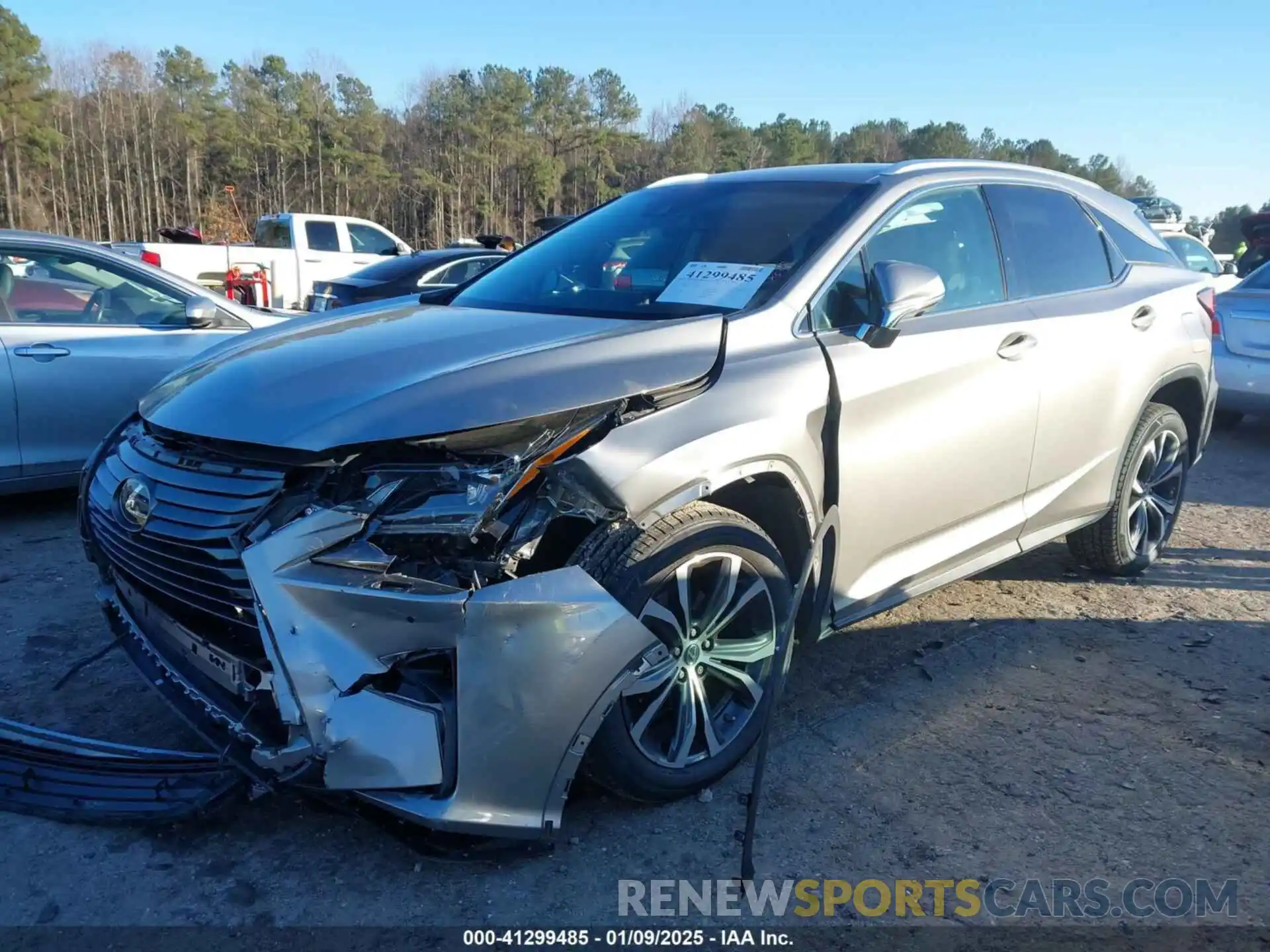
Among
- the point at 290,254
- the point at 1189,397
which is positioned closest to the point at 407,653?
the point at 1189,397

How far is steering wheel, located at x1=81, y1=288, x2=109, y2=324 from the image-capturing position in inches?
218

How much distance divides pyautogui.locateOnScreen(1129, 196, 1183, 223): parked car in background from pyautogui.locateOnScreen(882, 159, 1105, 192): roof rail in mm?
27222

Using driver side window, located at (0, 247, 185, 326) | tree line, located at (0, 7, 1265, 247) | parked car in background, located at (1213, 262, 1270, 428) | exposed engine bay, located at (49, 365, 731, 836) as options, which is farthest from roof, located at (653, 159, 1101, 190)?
tree line, located at (0, 7, 1265, 247)

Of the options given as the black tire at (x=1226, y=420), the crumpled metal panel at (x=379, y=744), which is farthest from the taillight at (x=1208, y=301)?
the black tire at (x=1226, y=420)

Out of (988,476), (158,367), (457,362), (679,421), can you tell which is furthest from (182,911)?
(158,367)

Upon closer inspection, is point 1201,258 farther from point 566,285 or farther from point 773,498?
point 773,498

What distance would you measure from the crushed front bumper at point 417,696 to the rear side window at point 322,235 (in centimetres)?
1704

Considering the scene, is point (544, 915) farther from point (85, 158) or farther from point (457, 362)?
point (85, 158)

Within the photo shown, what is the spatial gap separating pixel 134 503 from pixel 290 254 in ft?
52.7

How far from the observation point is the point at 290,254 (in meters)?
17.5

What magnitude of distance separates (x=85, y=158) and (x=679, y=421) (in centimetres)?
4885

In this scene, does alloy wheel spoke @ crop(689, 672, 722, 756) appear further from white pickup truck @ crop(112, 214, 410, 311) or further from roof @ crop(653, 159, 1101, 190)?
white pickup truck @ crop(112, 214, 410, 311)

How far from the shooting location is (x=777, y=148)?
54.0 m

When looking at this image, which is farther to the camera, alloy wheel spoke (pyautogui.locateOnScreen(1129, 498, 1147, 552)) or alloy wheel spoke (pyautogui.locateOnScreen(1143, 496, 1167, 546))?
alloy wheel spoke (pyautogui.locateOnScreen(1143, 496, 1167, 546))
